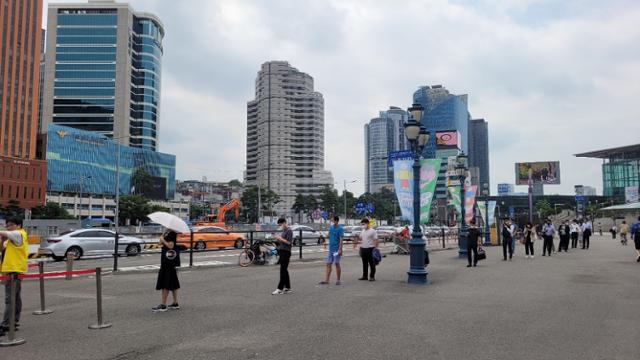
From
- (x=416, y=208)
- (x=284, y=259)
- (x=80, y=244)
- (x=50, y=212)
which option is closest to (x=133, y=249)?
(x=80, y=244)

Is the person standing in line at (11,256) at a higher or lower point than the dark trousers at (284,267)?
higher

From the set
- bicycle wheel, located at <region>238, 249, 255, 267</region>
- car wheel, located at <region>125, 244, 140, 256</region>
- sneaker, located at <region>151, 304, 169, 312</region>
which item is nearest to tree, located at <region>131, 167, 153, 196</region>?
car wheel, located at <region>125, 244, 140, 256</region>

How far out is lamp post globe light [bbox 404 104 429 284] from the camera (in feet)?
43.2

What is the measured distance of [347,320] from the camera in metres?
8.27

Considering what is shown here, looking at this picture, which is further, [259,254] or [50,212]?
[50,212]

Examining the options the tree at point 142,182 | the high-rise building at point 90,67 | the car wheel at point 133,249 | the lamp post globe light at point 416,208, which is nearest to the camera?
the lamp post globe light at point 416,208

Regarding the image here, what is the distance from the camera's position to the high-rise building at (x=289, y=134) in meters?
186

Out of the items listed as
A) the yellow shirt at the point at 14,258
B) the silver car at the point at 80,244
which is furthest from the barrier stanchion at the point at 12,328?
the silver car at the point at 80,244

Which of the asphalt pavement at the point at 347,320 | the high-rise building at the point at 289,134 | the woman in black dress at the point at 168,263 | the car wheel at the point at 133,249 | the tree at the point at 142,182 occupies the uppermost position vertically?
the high-rise building at the point at 289,134

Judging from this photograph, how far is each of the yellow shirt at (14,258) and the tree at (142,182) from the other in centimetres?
12163

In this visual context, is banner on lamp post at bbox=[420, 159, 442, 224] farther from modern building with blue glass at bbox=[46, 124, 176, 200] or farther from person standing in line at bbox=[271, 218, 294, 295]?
modern building with blue glass at bbox=[46, 124, 176, 200]

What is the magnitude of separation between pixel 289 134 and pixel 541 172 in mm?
107302

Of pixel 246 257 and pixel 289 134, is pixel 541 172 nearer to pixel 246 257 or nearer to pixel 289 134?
pixel 246 257

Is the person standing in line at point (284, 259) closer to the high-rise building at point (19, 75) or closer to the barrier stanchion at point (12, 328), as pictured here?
the barrier stanchion at point (12, 328)
